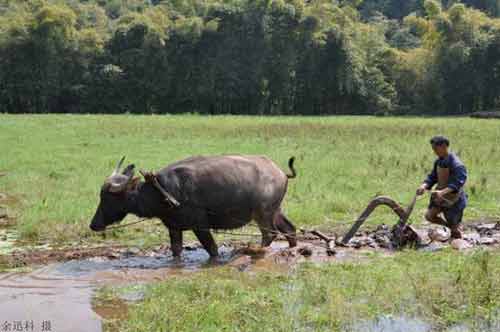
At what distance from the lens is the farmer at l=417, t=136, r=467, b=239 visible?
7.86m

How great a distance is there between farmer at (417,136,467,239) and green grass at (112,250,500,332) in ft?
3.25

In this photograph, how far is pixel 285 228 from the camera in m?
8.57

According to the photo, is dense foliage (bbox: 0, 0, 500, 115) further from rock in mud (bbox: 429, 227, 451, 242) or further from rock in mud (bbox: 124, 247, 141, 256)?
rock in mud (bbox: 429, 227, 451, 242)

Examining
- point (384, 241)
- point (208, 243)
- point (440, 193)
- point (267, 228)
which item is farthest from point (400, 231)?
point (208, 243)

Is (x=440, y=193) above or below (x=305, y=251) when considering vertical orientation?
above

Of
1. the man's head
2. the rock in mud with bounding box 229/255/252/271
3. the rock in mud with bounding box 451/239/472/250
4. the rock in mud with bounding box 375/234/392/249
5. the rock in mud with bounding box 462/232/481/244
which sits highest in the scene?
the man's head

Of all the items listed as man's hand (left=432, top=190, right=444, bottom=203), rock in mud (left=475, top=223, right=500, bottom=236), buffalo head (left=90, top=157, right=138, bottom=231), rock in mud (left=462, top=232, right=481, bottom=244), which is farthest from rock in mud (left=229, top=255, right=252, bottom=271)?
rock in mud (left=475, top=223, right=500, bottom=236)

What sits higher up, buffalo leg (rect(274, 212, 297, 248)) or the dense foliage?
the dense foliage

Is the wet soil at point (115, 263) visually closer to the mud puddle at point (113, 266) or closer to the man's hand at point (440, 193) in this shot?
the mud puddle at point (113, 266)

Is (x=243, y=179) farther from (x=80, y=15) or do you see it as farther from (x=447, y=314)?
(x=80, y=15)

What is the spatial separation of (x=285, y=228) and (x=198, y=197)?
1.33 metres

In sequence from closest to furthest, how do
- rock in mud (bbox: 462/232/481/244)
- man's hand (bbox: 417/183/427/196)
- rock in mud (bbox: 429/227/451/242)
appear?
man's hand (bbox: 417/183/427/196)
rock in mud (bbox: 429/227/451/242)
rock in mud (bbox: 462/232/481/244)

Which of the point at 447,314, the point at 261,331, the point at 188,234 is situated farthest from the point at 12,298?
the point at 447,314

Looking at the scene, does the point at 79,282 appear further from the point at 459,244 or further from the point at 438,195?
the point at 459,244
